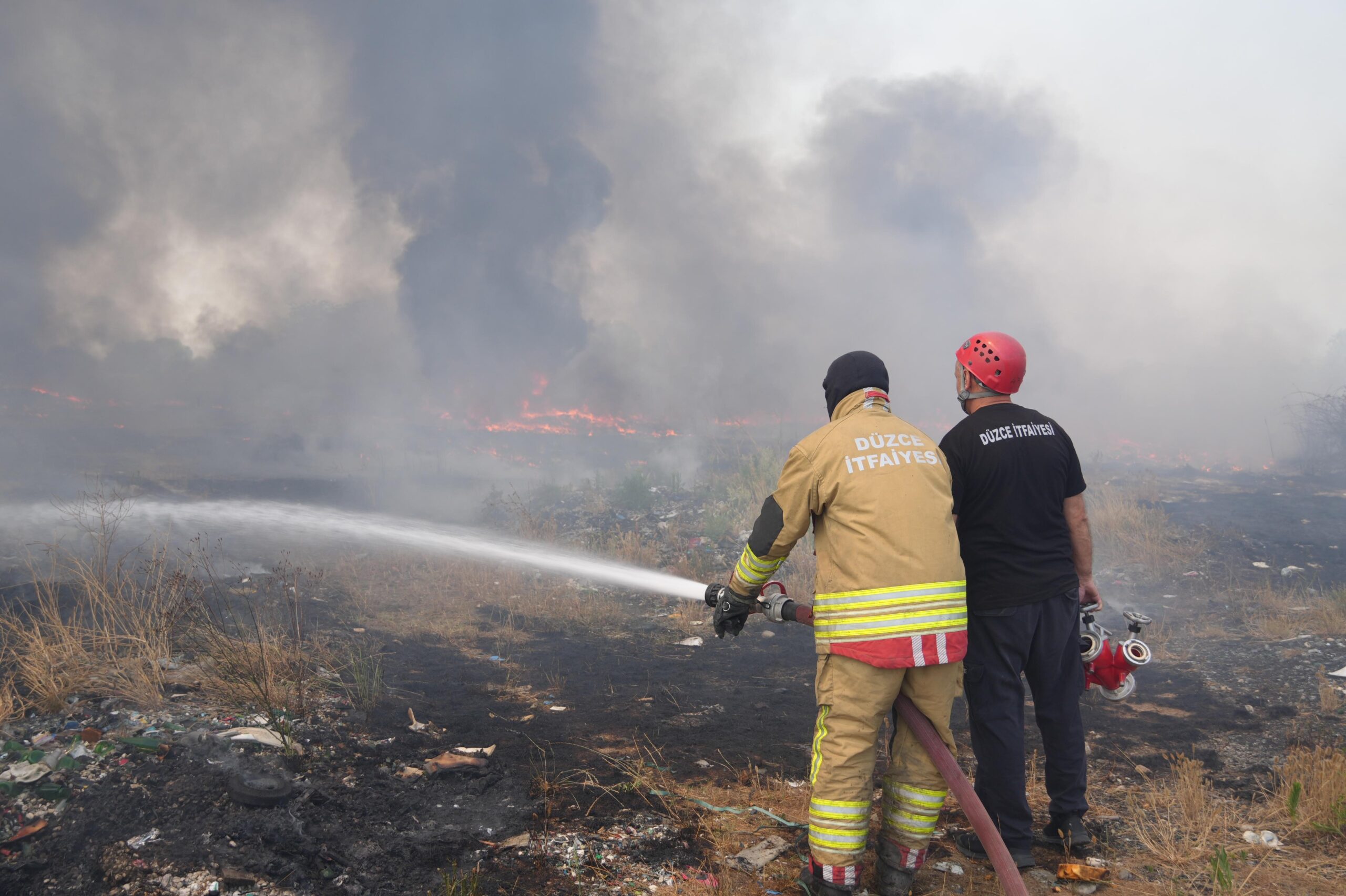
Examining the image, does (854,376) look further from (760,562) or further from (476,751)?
(476,751)

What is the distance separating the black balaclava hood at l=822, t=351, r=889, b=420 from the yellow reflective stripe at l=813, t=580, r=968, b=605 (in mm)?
725

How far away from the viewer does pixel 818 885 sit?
2.54 metres

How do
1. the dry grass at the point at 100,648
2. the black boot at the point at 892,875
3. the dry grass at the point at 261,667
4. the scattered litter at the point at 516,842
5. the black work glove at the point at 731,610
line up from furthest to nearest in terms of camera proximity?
the dry grass at the point at 261,667 < the dry grass at the point at 100,648 < the scattered litter at the point at 516,842 < the black work glove at the point at 731,610 < the black boot at the point at 892,875

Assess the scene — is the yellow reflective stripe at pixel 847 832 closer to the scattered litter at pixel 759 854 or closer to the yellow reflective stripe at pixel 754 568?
the scattered litter at pixel 759 854

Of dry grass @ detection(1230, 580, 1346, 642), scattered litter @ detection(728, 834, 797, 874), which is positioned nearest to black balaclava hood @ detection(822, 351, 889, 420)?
scattered litter @ detection(728, 834, 797, 874)

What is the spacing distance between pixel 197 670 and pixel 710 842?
3372 mm

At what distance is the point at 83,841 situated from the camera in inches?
106

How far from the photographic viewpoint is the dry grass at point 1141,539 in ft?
27.6

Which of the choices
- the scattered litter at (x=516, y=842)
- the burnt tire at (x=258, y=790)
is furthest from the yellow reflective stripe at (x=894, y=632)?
the burnt tire at (x=258, y=790)

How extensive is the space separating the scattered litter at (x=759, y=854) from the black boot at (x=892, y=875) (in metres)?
0.42

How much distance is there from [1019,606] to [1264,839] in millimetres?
1445

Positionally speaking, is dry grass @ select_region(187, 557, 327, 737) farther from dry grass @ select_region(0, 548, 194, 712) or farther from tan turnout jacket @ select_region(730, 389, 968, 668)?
tan turnout jacket @ select_region(730, 389, 968, 668)

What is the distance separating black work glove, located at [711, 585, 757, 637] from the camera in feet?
9.20

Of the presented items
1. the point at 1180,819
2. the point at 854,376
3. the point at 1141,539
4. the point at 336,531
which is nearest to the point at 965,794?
the point at 1180,819
